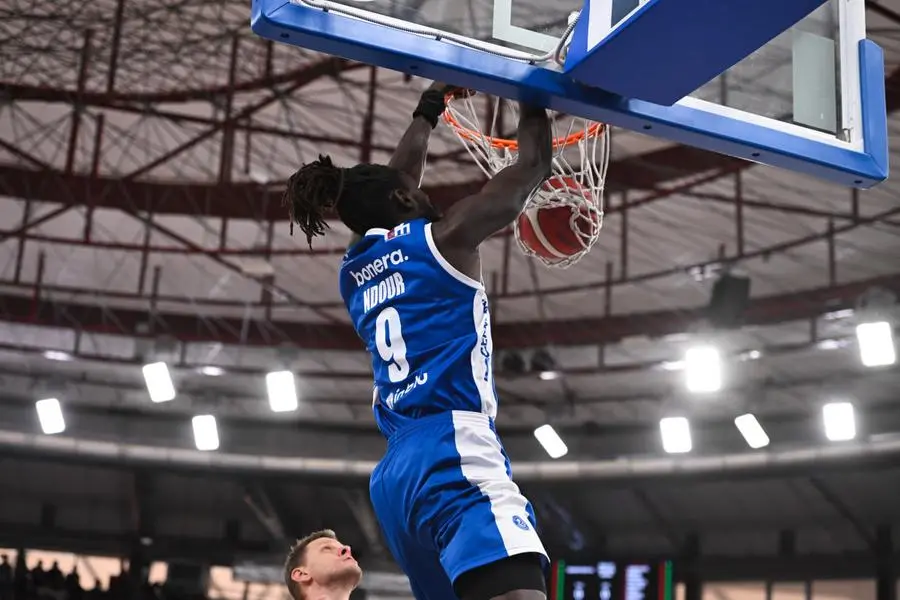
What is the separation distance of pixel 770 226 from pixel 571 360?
23.6 ft

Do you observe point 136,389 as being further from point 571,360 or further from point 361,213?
point 361,213

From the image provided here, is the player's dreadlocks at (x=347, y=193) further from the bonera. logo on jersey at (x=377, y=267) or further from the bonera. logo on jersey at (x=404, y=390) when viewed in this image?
the bonera. logo on jersey at (x=404, y=390)

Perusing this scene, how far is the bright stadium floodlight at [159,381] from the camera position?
17281 millimetres

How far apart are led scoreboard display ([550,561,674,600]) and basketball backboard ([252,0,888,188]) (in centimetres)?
1570

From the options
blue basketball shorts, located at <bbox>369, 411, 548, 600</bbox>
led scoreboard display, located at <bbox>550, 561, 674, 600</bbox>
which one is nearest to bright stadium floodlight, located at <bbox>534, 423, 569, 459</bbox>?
led scoreboard display, located at <bbox>550, 561, 674, 600</bbox>

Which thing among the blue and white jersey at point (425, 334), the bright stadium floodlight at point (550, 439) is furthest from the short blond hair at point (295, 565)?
the bright stadium floodlight at point (550, 439)

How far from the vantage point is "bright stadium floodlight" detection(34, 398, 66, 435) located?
1869 centimetres

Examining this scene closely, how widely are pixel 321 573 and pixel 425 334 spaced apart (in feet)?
5.64

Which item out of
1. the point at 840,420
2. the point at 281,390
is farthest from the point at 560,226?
the point at 840,420

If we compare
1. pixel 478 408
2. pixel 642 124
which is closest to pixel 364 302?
pixel 478 408

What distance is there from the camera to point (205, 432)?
19516 millimetres

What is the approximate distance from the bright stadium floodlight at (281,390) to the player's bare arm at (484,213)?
14011mm

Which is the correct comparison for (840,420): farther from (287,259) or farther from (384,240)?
(384,240)

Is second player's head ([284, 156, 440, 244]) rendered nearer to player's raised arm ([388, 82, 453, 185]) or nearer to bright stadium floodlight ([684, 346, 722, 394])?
player's raised arm ([388, 82, 453, 185])
